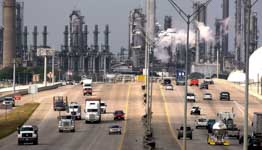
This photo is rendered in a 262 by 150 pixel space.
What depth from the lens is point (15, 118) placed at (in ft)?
352

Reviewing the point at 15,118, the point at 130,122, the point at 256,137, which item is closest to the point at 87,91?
the point at 15,118

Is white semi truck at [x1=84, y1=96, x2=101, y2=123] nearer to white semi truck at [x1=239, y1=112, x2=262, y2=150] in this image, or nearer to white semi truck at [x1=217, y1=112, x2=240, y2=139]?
white semi truck at [x1=217, y1=112, x2=240, y2=139]

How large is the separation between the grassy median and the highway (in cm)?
122

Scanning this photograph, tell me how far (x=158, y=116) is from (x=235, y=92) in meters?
60.5

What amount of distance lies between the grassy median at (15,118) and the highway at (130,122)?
1221 millimetres

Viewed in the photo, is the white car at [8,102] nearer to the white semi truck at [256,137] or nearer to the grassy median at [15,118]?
the grassy median at [15,118]

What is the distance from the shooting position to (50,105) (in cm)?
13138

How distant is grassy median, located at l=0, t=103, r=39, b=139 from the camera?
91.0 metres

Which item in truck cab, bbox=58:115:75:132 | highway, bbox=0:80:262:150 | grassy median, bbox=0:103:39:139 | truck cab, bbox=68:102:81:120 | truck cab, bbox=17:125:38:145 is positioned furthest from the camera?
truck cab, bbox=68:102:81:120

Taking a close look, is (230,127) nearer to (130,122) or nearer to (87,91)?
(130,122)

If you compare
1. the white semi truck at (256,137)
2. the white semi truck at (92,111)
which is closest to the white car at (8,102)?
the white semi truck at (92,111)

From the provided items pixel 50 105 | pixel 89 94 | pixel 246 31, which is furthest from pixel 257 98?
pixel 246 31

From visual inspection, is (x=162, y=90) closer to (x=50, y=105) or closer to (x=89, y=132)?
(x=50, y=105)

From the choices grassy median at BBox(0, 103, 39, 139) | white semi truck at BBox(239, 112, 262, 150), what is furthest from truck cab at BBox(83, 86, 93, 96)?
white semi truck at BBox(239, 112, 262, 150)
